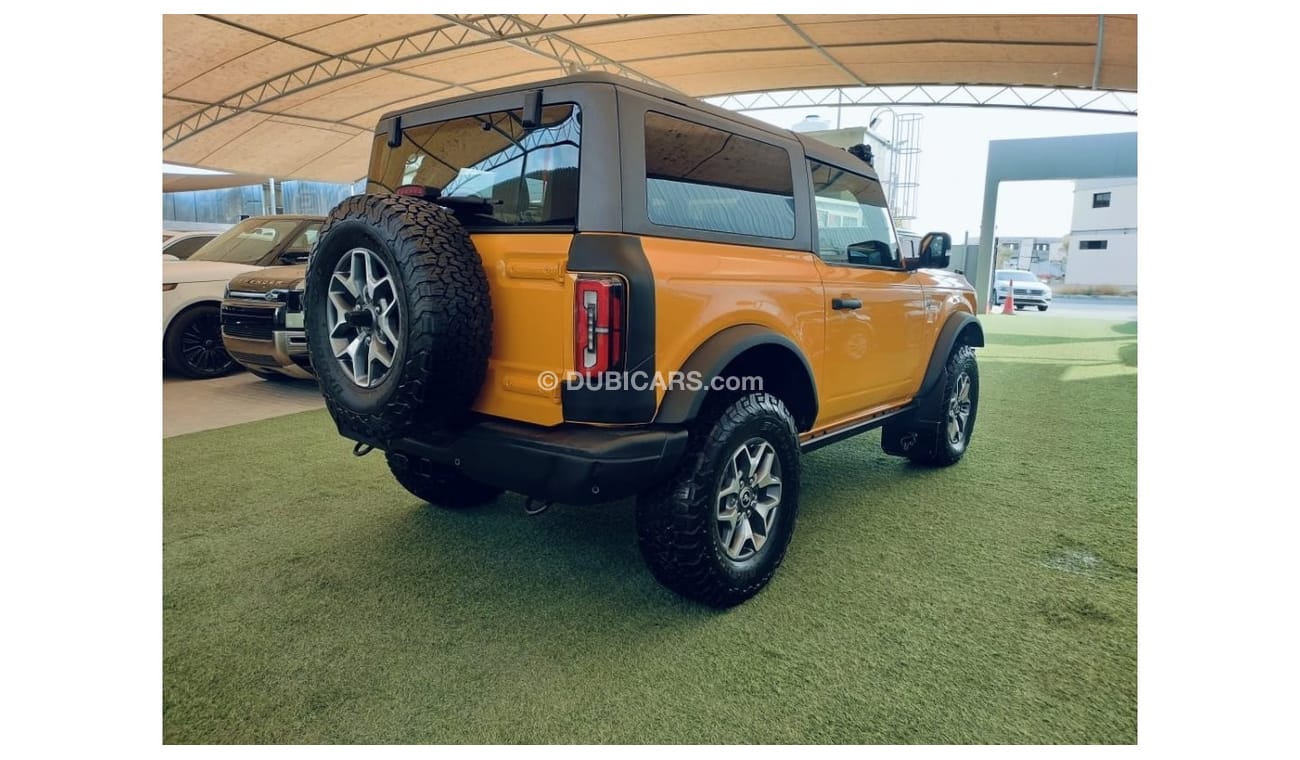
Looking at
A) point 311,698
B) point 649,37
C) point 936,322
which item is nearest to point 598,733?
point 311,698

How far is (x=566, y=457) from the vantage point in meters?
2.05

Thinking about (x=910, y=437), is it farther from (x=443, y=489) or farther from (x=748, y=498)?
(x=443, y=489)

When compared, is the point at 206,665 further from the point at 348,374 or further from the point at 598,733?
the point at 598,733

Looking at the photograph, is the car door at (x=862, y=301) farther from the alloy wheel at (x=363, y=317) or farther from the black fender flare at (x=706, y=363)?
the alloy wheel at (x=363, y=317)

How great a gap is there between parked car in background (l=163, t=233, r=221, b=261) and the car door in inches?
314

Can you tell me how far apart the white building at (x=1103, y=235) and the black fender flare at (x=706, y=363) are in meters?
29.0

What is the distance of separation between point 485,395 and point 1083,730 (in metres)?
2.00

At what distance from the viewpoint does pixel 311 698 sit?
6.54 feet

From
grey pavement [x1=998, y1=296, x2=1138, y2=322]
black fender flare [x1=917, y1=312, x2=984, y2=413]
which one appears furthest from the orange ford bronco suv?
grey pavement [x1=998, y1=296, x2=1138, y2=322]

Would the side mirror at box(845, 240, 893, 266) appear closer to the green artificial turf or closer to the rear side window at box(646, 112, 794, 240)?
the rear side window at box(646, 112, 794, 240)

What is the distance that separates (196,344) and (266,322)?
161cm

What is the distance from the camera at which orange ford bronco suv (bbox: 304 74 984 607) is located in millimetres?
2086

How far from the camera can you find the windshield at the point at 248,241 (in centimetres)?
719

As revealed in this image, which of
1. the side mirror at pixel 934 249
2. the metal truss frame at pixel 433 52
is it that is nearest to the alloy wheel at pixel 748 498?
the side mirror at pixel 934 249
